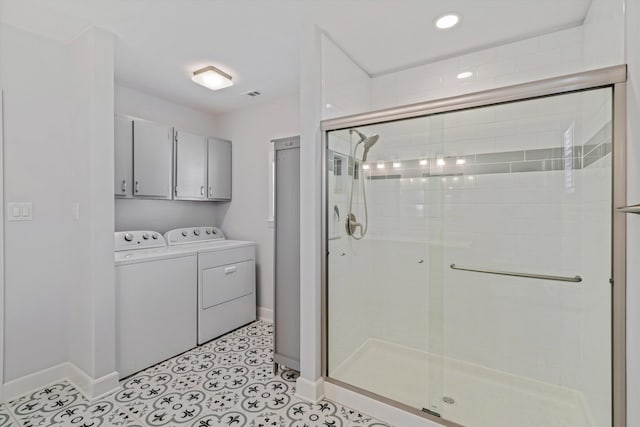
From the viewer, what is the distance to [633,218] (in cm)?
116

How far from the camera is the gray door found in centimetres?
227

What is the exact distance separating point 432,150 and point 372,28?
35.4 inches

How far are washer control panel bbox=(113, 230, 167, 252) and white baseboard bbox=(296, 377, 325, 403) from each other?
1.95m

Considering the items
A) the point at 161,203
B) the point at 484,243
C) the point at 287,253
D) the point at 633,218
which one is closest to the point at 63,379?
the point at 161,203

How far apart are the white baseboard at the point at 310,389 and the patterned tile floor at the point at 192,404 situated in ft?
0.12

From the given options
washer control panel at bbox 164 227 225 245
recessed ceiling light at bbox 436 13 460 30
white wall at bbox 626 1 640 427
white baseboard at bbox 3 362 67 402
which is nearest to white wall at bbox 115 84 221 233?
washer control panel at bbox 164 227 225 245

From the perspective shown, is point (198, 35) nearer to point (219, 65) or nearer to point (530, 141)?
point (219, 65)

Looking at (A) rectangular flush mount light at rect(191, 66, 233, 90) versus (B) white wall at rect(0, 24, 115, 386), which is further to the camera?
(A) rectangular flush mount light at rect(191, 66, 233, 90)

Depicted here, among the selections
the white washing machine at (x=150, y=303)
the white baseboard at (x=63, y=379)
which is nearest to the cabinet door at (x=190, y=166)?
the white washing machine at (x=150, y=303)

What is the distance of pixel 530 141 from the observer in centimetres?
198

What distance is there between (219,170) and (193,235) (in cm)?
81

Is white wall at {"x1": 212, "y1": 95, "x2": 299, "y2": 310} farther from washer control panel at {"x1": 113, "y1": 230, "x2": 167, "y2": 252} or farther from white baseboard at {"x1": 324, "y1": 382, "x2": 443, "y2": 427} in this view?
white baseboard at {"x1": 324, "y1": 382, "x2": 443, "y2": 427}

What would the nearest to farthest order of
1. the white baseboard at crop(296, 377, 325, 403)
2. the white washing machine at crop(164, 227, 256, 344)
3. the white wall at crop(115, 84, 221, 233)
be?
1. the white baseboard at crop(296, 377, 325, 403)
2. the white washing machine at crop(164, 227, 256, 344)
3. the white wall at crop(115, 84, 221, 233)

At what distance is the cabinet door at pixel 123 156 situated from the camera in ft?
8.73
